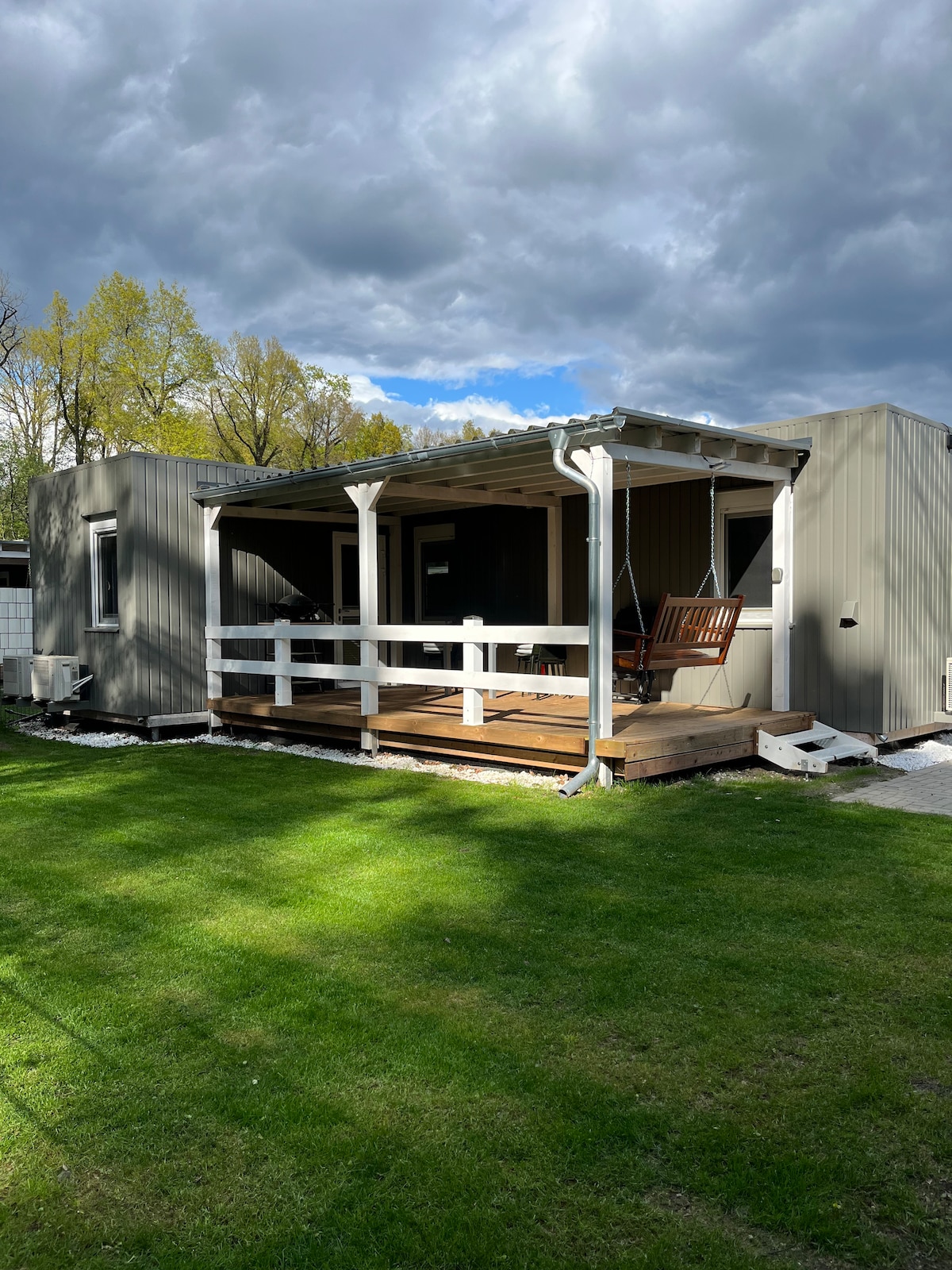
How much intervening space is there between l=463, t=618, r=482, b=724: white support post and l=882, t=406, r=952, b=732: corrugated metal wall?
324 cm

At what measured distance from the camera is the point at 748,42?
12188 millimetres

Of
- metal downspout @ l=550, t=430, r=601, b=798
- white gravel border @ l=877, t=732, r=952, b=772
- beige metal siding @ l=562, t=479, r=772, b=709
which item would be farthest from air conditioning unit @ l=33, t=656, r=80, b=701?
white gravel border @ l=877, t=732, r=952, b=772

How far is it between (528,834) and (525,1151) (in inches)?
122

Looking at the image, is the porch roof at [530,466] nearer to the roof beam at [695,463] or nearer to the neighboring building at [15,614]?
the roof beam at [695,463]

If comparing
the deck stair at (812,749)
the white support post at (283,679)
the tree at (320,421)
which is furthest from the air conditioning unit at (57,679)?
the tree at (320,421)

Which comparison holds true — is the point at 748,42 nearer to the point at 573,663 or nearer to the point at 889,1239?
the point at 573,663

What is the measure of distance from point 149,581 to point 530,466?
4215 mm

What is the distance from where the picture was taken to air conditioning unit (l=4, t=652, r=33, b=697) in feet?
36.1

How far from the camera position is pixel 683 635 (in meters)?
7.04

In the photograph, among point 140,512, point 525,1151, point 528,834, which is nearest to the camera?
point 525,1151

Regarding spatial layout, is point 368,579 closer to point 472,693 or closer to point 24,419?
point 472,693

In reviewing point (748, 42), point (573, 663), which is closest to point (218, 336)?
point (748, 42)

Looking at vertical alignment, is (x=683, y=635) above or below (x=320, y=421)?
below

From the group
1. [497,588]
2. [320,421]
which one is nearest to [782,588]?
[497,588]
